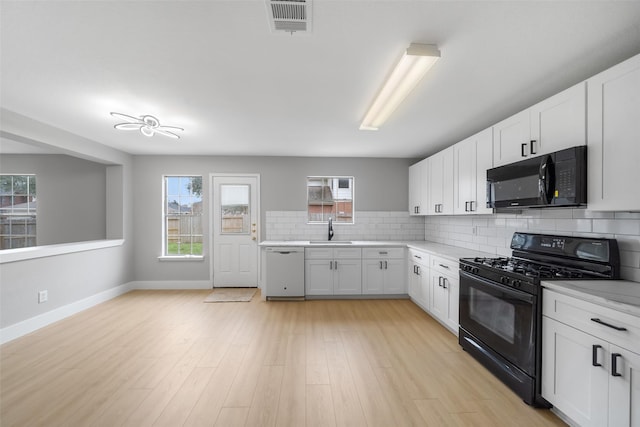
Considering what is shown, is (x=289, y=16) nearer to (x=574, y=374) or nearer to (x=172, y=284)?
(x=574, y=374)

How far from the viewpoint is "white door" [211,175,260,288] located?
5.11 metres

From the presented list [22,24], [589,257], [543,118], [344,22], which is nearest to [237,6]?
[344,22]

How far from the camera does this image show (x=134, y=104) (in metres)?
2.70

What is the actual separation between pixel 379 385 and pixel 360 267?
7.51 ft

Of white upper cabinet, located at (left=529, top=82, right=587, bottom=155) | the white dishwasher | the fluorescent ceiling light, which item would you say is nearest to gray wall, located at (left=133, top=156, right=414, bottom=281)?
the white dishwasher

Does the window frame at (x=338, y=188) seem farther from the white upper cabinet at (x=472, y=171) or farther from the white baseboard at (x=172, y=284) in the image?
the white baseboard at (x=172, y=284)

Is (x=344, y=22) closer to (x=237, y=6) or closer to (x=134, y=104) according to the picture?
(x=237, y=6)

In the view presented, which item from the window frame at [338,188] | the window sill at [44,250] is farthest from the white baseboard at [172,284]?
the window frame at [338,188]

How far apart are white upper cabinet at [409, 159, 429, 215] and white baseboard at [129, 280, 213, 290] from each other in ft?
12.8

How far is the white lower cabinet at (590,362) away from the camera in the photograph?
141 cm

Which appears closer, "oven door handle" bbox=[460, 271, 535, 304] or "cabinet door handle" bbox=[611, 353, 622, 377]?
"cabinet door handle" bbox=[611, 353, 622, 377]

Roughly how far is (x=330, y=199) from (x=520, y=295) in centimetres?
356

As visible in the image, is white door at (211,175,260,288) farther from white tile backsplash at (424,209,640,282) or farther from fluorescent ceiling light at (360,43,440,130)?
white tile backsplash at (424,209,640,282)

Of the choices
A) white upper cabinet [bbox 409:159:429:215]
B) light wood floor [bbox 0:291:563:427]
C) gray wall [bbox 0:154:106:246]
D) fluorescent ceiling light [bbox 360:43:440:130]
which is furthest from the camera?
gray wall [bbox 0:154:106:246]
